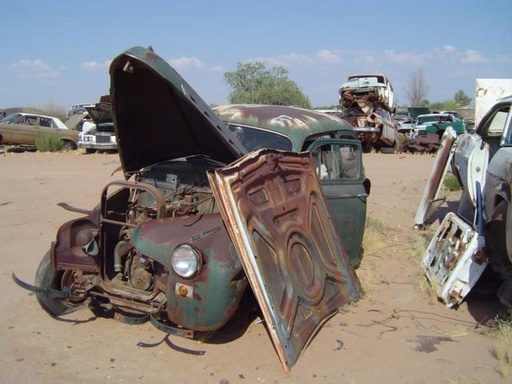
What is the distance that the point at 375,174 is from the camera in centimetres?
1402

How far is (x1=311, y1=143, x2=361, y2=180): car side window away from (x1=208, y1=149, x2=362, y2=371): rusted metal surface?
28.6 inches

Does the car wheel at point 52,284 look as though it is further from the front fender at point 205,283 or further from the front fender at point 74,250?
the front fender at point 205,283

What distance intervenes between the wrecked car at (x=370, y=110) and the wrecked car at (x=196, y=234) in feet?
50.1

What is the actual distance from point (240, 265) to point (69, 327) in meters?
1.65

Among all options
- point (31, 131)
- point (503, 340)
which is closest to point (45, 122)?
point (31, 131)

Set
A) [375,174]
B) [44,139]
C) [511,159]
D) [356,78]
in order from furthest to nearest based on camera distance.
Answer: [356,78] → [44,139] → [375,174] → [511,159]

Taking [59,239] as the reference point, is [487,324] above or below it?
below

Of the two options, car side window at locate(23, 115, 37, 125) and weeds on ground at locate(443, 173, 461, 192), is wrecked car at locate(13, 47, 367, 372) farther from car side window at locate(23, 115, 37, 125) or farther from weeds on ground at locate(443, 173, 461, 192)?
car side window at locate(23, 115, 37, 125)

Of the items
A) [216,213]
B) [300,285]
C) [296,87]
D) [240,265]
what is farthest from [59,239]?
[296,87]

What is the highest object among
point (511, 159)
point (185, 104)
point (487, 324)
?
point (185, 104)

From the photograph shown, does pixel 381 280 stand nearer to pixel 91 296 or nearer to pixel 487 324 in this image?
pixel 487 324

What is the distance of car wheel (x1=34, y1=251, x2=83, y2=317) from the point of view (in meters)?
4.40

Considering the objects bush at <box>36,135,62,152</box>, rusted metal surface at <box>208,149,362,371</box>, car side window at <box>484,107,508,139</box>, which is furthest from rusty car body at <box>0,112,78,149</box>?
rusted metal surface at <box>208,149,362,371</box>

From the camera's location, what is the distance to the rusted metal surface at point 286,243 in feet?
11.7
